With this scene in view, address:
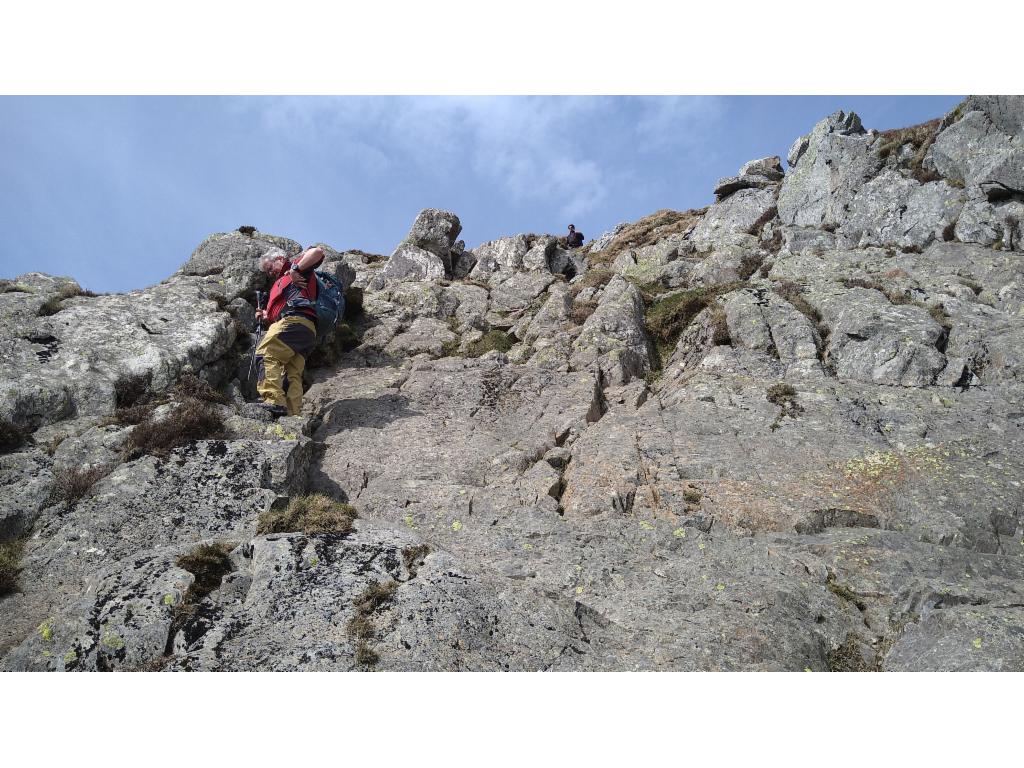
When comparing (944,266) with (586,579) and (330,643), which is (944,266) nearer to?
(586,579)

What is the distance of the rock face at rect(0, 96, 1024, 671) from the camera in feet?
28.5

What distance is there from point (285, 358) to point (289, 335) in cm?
64

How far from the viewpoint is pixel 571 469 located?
13.9 metres

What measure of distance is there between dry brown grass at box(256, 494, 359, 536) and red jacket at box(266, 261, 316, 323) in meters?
7.31

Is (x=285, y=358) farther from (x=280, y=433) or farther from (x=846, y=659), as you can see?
(x=846, y=659)

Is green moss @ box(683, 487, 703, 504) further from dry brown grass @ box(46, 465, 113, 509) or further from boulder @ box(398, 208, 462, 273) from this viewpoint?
boulder @ box(398, 208, 462, 273)

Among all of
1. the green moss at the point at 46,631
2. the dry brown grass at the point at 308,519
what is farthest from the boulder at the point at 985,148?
the green moss at the point at 46,631

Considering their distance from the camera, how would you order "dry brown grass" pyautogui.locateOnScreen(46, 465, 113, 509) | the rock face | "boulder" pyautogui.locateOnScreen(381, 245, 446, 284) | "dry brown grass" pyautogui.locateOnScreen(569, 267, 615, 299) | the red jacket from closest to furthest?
the rock face < "dry brown grass" pyautogui.locateOnScreen(46, 465, 113, 509) < the red jacket < "dry brown grass" pyautogui.locateOnScreen(569, 267, 615, 299) < "boulder" pyautogui.locateOnScreen(381, 245, 446, 284)

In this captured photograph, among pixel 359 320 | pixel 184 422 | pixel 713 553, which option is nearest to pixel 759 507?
pixel 713 553

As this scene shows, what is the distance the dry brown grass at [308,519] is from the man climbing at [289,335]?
5.40 metres

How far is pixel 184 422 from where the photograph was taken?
45.2 feet

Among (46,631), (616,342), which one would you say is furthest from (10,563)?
(616,342)

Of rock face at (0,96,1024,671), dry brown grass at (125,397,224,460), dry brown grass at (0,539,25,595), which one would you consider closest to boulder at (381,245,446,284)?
rock face at (0,96,1024,671)

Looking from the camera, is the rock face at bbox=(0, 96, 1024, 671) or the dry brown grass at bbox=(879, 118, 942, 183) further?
the dry brown grass at bbox=(879, 118, 942, 183)
